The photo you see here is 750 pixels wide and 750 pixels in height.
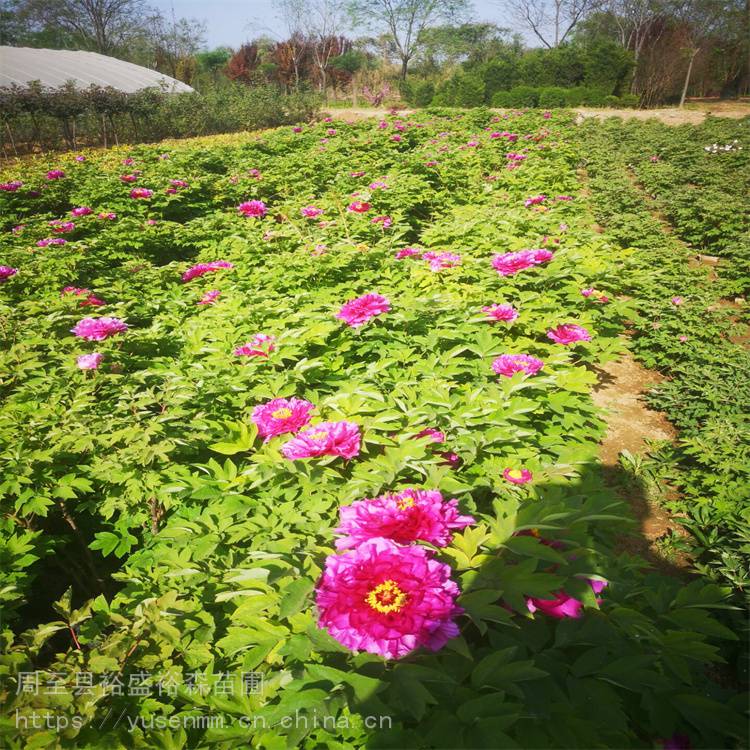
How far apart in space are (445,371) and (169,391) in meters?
1.26

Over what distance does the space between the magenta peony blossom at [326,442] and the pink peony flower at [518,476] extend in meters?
0.51

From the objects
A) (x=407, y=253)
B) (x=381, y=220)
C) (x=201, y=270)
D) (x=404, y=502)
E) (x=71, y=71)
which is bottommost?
(x=404, y=502)

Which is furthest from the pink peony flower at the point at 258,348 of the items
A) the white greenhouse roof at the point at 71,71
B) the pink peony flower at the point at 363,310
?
the white greenhouse roof at the point at 71,71

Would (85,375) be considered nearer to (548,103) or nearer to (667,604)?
(667,604)

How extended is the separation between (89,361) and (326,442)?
1.50 m

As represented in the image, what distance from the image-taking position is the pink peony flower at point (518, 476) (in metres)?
1.39

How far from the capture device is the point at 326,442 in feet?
4.34

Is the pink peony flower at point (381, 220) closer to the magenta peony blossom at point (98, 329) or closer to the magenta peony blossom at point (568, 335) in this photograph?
the magenta peony blossom at point (568, 335)

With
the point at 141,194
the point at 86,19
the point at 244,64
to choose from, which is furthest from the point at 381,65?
the point at 141,194

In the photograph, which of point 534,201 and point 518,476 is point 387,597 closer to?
point 518,476

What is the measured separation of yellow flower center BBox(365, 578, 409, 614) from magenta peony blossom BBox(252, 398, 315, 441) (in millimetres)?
729

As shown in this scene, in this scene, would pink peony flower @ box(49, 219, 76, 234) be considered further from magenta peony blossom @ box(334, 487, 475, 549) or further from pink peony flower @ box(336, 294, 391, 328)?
magenta peony blossom @ box(334, 487, 475, 549)

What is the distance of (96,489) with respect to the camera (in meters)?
1.86

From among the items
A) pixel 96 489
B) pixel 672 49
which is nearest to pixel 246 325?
pixel 96 489
